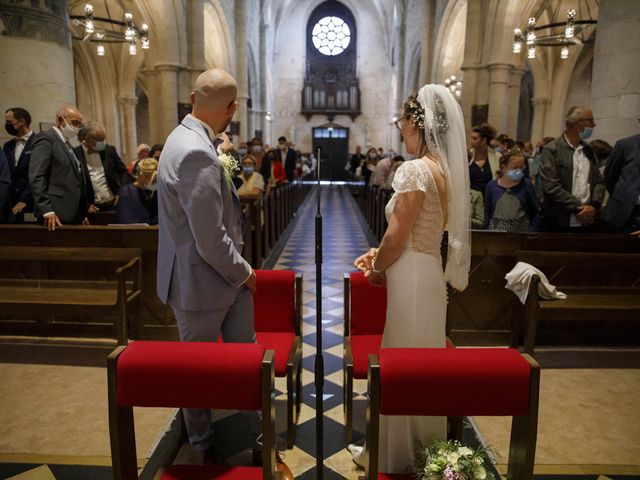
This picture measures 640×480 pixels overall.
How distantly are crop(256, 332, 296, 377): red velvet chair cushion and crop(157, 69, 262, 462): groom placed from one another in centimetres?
50

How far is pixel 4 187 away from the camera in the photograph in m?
4.65

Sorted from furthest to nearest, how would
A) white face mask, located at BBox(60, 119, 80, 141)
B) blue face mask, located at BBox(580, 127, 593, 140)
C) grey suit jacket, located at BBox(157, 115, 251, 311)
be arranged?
blue face mask, located at BBox(580, 127, 593, 140) < white face mask, located at BBox(60, 119, 80, 141) < grey suit jacket, located at BBox(157, 115, 251, 311)

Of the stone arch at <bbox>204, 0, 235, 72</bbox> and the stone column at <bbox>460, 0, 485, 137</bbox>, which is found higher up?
the stone arch at <bbox>204, 0, 235, 72</bbox>

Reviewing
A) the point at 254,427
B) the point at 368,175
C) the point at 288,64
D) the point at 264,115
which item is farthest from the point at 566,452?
the point at 288,64

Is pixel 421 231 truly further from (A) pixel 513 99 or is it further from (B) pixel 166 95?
(A) pixel 513 99

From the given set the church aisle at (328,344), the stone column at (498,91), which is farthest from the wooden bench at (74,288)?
the stone column at (498,91)

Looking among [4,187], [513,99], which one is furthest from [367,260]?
[513,99]

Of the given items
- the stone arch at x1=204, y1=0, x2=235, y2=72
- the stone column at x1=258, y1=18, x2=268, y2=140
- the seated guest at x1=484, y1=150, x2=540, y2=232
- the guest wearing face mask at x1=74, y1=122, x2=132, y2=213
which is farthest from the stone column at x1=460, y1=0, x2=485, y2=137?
the stone column at x1=258, y1=18, x2=268, y2=140

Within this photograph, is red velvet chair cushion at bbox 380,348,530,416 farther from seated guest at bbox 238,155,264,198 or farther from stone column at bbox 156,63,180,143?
stone column at bbox 156,63,180,143

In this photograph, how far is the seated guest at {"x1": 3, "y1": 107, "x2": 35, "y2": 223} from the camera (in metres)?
4.84

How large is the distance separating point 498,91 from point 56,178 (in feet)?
32.2

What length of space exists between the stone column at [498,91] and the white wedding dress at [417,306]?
32.6 feet

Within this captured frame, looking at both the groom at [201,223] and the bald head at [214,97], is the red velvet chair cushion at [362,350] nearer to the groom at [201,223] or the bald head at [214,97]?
the groom at [201,223]

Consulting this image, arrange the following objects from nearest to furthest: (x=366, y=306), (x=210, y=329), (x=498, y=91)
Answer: (x=210, y=329) < (x=366, y=306) < (x=498, y=91)
